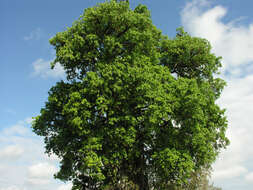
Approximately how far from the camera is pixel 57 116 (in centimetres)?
2311

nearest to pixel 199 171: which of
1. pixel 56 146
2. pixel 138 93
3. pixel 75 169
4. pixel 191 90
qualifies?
pixel 191 90

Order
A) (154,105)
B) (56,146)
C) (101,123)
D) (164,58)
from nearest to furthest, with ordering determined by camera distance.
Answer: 1. (154,105)
2. (101,123)
3. (56,146)
4. (164,58)

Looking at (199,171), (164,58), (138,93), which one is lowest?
(199,171)

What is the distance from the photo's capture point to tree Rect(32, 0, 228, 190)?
20.3m

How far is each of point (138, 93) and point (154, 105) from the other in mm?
1786

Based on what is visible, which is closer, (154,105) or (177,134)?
(154,105)

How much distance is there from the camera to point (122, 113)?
2153cm

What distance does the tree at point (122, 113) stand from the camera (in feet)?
66.5

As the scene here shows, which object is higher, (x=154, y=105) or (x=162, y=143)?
(x=154, y=105)

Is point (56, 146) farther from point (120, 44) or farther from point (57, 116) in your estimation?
point (120, 44)

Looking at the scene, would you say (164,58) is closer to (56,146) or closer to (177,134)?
(177,134)

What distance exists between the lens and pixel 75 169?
73.5ft

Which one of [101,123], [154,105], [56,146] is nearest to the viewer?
[154,105]

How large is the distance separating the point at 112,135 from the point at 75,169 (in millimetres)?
4779
